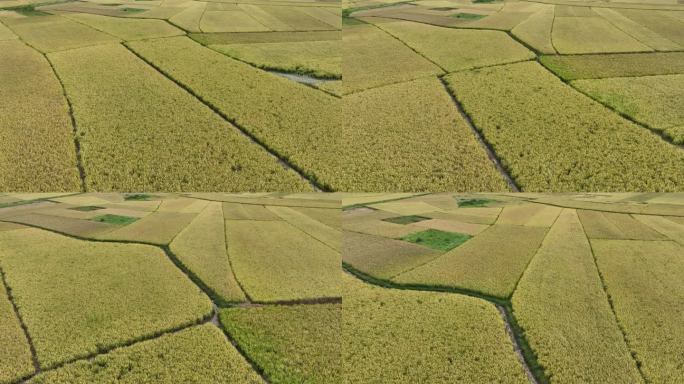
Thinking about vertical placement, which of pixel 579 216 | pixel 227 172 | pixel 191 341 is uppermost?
pixel 227 172

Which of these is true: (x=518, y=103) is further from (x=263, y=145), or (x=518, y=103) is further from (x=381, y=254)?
(x=263, y=145)

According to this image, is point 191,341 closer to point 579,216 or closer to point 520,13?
point 579,216

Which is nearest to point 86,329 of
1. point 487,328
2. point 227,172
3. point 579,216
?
point 227,172

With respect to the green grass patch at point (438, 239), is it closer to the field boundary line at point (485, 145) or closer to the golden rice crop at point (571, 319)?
the field boundary line at point (485, 145)

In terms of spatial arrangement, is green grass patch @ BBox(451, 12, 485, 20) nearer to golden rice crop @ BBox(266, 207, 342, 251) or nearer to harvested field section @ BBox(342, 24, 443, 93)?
harvested field section @ BBox(342, 24, 443, 93)

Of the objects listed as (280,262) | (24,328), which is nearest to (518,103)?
(280,262)

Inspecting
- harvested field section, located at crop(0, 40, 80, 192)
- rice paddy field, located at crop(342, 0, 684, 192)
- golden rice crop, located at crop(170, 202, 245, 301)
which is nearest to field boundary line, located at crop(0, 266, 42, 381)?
harvested field section, located at crop(0, 40, 80, 192)
